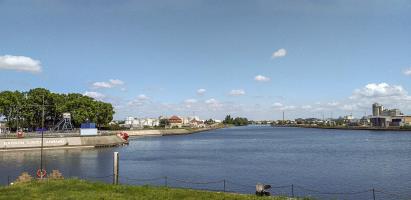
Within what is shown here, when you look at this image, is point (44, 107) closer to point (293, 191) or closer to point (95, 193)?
point (293, 191)

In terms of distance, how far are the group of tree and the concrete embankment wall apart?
2979 cm

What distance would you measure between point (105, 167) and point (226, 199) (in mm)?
52222

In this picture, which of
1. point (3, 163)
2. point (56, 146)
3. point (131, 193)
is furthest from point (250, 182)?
point (56, 146)

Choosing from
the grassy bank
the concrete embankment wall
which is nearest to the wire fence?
the grassy bank

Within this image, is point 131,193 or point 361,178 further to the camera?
point 361,178

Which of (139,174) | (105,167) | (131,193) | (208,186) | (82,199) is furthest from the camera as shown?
(105,167)

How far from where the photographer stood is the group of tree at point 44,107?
154 meters

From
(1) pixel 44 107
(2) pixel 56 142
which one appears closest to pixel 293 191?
(2) pixel 56 142

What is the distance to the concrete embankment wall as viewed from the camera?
11238 cm

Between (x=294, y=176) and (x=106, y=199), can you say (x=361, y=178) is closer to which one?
(x=294, y=176)

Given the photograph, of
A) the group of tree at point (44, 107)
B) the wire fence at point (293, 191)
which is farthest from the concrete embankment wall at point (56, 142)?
the wire fence at point (293, 191)

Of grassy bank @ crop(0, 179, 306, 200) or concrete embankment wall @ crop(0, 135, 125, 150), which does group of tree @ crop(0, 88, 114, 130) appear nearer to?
concrete embankment wall @ crop(0, 135, 125, 150)

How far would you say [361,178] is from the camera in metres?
57.4

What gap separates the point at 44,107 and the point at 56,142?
44.9m
